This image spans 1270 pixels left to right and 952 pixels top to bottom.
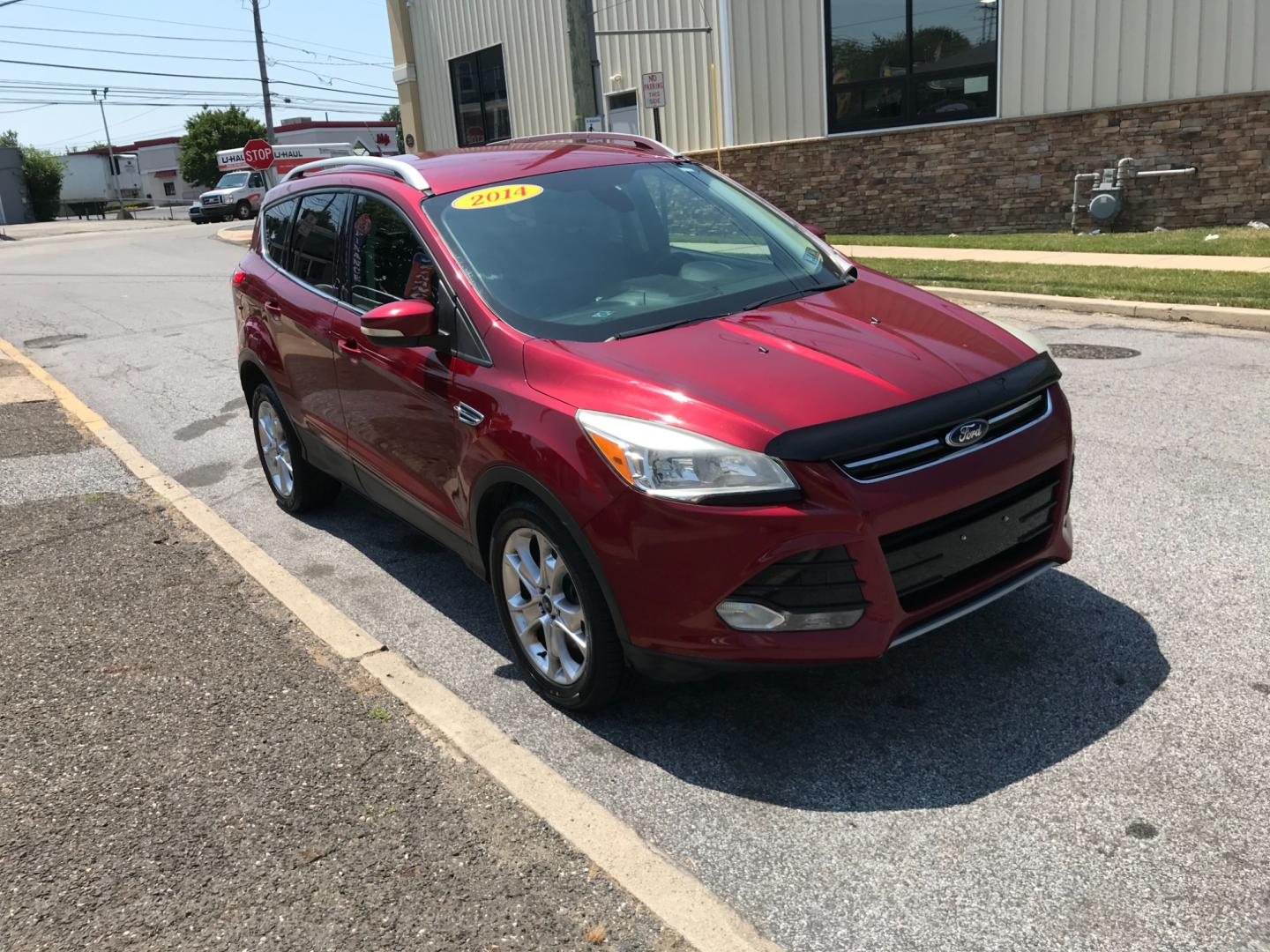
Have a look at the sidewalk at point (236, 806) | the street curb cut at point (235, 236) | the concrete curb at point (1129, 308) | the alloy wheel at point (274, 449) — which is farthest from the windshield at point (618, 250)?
the street curb cut at point (235, 236)

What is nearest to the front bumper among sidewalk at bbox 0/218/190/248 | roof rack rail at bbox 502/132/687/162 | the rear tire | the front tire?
the front tire

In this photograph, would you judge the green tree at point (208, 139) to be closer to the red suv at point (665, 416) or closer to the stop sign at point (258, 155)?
the stop sign at point (258, 155)

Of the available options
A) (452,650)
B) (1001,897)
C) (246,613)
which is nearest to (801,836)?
(1001,897)

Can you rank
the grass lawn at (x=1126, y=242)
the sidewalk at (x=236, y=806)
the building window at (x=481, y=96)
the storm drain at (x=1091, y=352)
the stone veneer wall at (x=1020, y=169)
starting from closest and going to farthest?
the sidewalk at (x=236, y=806) < the storm drain at (x=1091, y=352) < the grass lawn at (x=1126, y=242) < the stone veneer wall at (x=1020, y=169) < the building window at (x=481, y=96)

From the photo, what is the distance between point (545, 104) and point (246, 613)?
2285cm

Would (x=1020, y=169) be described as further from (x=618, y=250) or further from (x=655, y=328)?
(x=655, y=328)

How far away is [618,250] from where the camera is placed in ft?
14.1

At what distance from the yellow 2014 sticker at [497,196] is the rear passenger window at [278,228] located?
1748mm

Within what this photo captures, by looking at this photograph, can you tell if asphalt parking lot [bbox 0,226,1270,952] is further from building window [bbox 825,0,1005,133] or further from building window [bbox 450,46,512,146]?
building window [bbox 450,46,512,146]

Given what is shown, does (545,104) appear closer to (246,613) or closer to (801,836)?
(246,613)

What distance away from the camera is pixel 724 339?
3.64 meters

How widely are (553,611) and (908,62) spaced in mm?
16481

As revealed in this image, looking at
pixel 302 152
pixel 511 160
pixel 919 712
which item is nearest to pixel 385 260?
pixel 511 160

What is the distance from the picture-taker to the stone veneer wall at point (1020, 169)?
14.6 m
